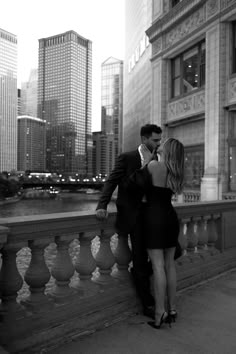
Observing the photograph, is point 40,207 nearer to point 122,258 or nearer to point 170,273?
point 122,258

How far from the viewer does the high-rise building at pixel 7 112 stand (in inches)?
6923

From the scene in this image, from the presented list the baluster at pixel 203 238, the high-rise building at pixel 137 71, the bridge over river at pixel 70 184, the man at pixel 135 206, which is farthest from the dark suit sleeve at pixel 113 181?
the bridge over river at pixel 70 184

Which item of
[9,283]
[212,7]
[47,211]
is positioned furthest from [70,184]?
[9,283]

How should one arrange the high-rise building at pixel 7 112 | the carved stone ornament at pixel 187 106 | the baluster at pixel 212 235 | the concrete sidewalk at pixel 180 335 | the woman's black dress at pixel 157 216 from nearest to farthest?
1. the concrete sidewalk at pixel 180 335
2. the woman's black dress at pixel 157 216
3. the baluster at pixel 212 235
4. the carved stone ornament at pixel 187 106
5. the high-rise building at pixel 7 112

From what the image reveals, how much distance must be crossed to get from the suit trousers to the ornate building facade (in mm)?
15334

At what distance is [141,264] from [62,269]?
33.9 inches

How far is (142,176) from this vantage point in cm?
337

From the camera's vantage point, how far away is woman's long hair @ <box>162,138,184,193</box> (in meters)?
3.38

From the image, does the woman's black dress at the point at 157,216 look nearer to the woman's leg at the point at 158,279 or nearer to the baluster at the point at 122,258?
the woman's leg at the point at 158,279

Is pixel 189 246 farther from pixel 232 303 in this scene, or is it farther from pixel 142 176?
pixel 142 176

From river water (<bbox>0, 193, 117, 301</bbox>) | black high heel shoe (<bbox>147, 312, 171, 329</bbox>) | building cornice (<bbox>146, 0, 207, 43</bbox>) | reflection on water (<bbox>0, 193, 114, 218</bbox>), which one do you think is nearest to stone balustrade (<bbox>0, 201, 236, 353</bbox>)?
black high heel shoe (<bbox>147, 312, 171, 329</bbox>)

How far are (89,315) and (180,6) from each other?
20760 mm

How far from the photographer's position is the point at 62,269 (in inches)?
130

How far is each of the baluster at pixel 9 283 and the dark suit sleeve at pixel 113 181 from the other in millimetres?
993
